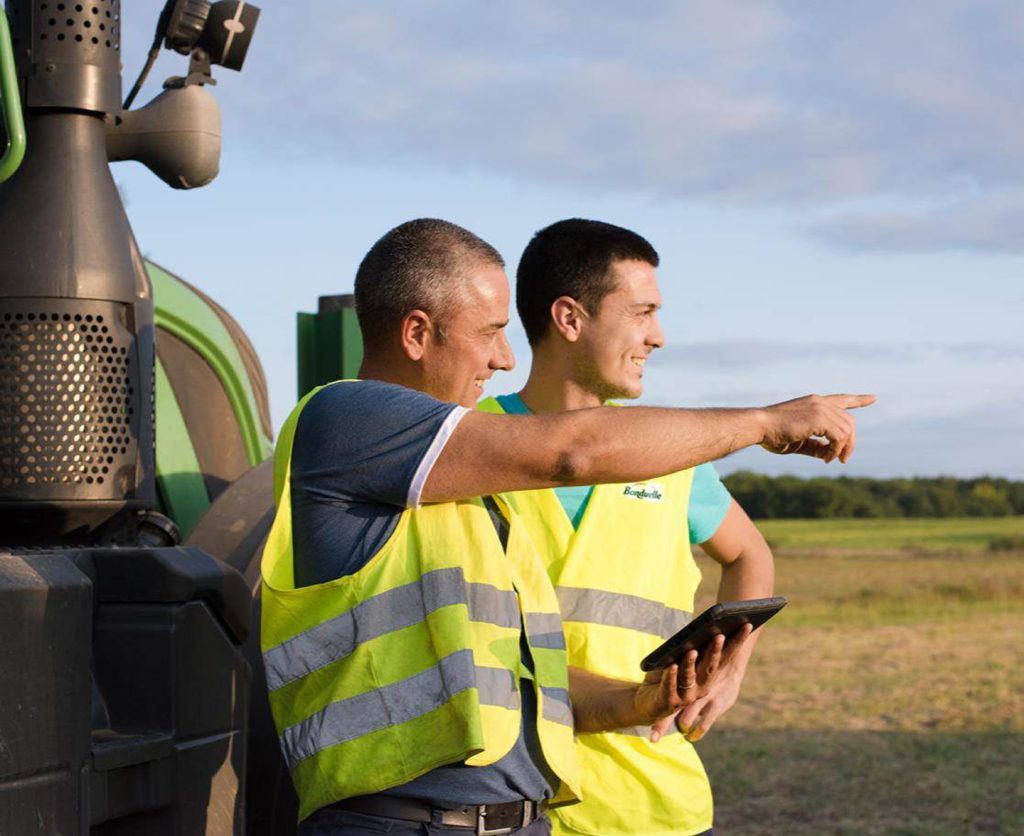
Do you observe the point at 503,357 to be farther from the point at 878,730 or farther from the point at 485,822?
the point at 878,730

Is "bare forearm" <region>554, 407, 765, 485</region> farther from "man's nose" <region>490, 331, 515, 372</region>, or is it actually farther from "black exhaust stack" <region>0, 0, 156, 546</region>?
"black exhaust stack" <region>0, 0, 156, 546</region>

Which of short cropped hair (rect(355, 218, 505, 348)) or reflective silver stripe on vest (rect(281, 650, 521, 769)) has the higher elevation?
short cropped hair (rect(355, 218, 505, 348))

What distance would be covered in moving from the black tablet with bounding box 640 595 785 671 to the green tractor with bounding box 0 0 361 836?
0.71 m

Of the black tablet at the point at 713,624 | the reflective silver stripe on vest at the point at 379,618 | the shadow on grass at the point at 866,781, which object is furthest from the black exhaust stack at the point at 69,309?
the shadow on grass at the point at 866,781

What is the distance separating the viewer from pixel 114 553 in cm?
254

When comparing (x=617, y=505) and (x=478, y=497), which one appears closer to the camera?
(x=478, y=497)

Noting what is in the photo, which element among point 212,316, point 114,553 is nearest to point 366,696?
point 114,553

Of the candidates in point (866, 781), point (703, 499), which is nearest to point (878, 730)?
point (866, 781)

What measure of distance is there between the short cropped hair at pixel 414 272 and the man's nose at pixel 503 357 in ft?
0.33

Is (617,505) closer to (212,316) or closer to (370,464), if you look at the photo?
(370,464)

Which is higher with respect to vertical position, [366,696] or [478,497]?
[478,497]

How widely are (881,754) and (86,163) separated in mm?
7598

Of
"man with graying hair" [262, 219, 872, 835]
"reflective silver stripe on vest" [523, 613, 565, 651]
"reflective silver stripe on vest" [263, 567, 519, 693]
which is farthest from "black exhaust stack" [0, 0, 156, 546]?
"reflective silver stripe on vest" [523, 613, 565, 651]

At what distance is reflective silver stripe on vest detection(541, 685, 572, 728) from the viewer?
2.47 metres
